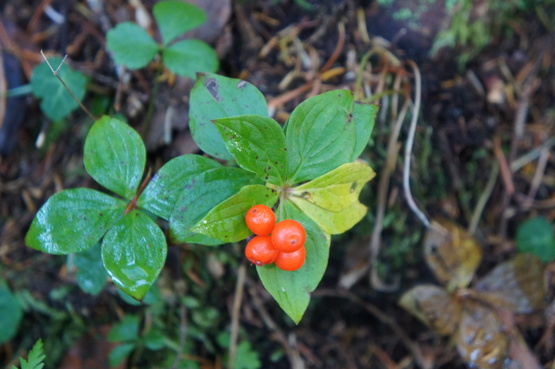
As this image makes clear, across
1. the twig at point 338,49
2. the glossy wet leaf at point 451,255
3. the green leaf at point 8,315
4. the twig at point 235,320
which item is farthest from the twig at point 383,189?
the green leaf at point 8,315

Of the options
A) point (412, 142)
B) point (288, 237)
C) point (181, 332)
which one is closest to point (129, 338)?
point (181, 332)

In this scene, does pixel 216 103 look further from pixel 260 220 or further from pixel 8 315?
pixel 8 315

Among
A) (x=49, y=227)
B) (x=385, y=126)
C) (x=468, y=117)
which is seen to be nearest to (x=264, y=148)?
(x=49, y=227)

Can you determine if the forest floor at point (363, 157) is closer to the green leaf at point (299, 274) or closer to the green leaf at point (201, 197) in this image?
the green leaf at point (201, 197)

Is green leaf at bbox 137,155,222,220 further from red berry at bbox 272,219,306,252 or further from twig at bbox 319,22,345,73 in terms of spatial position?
twig at bbox 319,22,345,73

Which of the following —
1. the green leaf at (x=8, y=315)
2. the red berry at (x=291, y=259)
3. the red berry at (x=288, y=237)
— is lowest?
the green leaf at (x=8, y=315)

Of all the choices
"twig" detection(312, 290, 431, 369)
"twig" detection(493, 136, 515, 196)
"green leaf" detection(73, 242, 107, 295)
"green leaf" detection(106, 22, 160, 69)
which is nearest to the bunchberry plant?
"green leaf" detection(73, 242, 107, 295)

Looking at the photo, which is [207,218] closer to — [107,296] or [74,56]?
[107,296]
